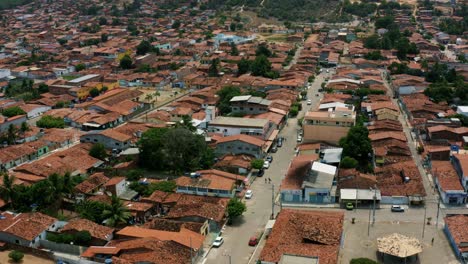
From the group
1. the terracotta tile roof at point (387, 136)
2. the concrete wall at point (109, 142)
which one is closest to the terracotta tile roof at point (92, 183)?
the concrete wall at point (109, 142)

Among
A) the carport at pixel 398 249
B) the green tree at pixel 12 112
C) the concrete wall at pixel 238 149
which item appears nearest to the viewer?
the carport at pixel 398 249

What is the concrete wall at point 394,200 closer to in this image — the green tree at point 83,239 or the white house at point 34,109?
the green tree at point 83,239

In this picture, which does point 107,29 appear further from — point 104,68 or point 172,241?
point 172,241

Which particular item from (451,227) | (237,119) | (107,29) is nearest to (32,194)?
(237,119)

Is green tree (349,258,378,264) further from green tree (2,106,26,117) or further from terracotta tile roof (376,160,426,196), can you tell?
green tree (2,106,26,117)

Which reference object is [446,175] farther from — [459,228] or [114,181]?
[114,181]
